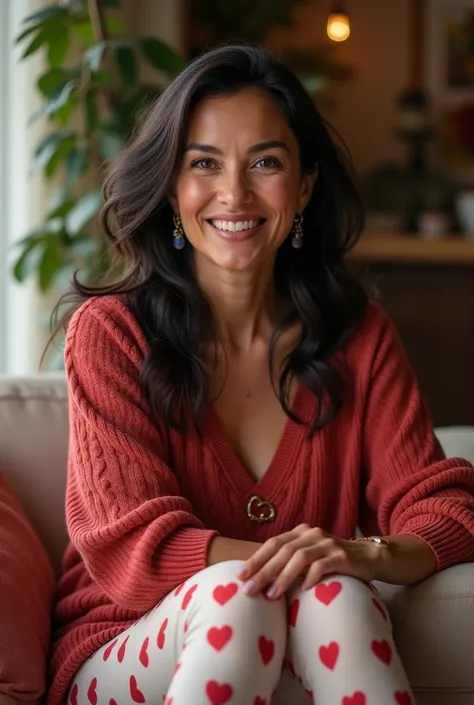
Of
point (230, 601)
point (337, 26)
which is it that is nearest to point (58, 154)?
point (337, 26)

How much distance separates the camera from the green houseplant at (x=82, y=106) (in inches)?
107

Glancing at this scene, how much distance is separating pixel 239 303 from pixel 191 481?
12.6 inches

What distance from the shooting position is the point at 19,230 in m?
3.24

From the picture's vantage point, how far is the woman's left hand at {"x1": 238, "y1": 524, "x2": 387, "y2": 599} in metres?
1.46

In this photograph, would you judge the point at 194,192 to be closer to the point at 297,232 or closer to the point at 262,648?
the point at 297,232

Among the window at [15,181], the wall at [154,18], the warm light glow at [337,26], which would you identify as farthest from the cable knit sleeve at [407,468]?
the wall at [154,18]

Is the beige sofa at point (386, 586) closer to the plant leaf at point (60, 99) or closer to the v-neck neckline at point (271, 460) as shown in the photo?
the v-neck neckline at point (271, 460)

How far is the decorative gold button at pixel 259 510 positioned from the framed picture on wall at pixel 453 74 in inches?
121

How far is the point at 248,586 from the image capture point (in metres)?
1.44

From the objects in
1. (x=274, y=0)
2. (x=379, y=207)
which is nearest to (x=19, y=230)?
(x=274, y=0)

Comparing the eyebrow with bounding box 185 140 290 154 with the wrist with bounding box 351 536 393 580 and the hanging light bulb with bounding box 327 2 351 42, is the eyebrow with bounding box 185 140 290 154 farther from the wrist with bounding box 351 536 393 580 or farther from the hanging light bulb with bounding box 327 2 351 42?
Answer: the hanging light bulb with bounding box 327 2 351 42

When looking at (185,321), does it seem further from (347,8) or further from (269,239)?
(347,8)

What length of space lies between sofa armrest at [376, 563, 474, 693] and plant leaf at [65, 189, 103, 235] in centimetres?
152

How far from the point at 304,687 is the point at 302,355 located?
603mm
